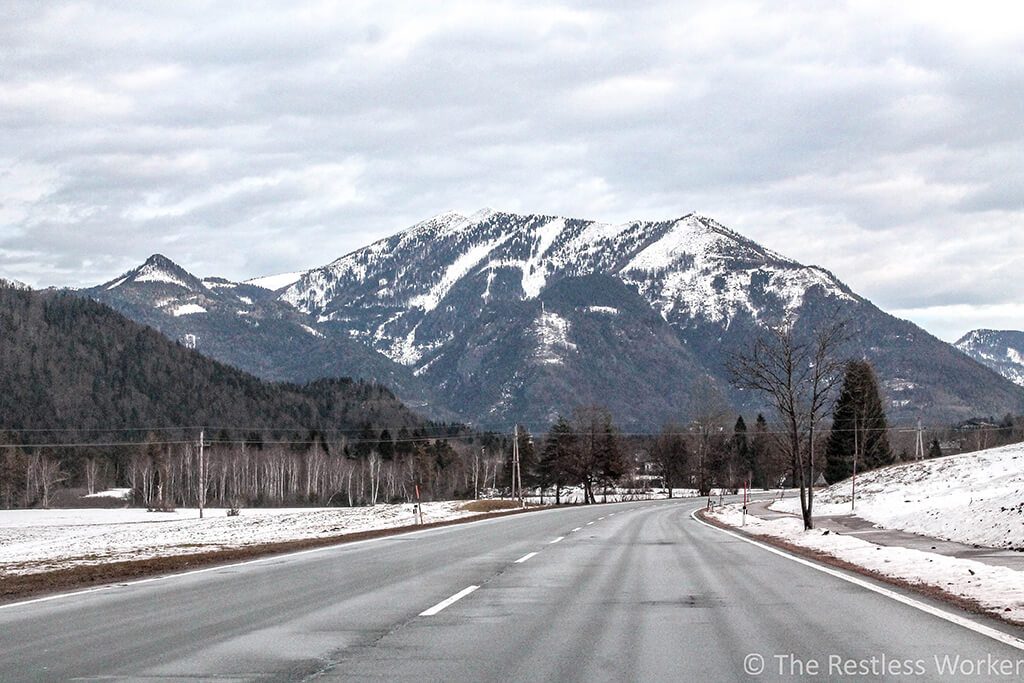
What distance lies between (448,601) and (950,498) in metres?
29.8

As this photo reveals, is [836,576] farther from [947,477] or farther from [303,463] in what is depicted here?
[303,463]

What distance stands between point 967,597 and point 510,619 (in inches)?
255

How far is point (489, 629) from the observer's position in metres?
11.3

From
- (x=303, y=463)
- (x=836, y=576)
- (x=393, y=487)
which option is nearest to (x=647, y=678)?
(x=836, y=576)

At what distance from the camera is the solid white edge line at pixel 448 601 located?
1281cm

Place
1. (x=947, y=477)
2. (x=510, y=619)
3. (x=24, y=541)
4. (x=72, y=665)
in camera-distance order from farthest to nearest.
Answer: (x=24, y=541)
(x=947, y=477)
(x=510, y=619)
(x=72, y=665)

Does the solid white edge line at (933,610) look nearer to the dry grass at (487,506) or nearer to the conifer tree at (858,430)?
the dry grass at (487,506)

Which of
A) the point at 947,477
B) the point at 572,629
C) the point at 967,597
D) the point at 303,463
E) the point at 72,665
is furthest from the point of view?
the point at 303,463

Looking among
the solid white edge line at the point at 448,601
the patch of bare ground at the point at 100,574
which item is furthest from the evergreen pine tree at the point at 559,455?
the solid white edge line at the point at 448,601

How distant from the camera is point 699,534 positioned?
35.1 meters

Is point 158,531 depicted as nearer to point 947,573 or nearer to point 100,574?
point 100,574

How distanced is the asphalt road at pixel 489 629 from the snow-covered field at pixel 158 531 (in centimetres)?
1414

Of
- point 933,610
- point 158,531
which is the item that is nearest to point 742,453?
point 158,531

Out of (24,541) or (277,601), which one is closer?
(277,601)
